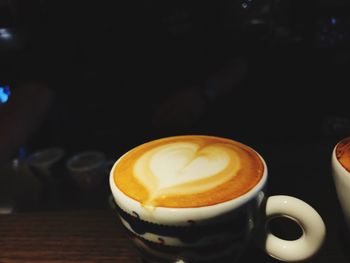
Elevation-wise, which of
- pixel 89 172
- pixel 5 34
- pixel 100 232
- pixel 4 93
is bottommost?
pixel 89 172

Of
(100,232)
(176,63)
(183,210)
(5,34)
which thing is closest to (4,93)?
(5,34)

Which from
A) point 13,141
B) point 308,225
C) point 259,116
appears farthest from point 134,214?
point 259,116

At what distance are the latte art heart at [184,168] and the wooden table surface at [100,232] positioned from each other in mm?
221

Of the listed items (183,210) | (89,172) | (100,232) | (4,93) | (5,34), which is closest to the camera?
(183,210)

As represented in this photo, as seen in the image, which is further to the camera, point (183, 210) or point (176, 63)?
point (176, 63)

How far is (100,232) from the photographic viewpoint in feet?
2.60

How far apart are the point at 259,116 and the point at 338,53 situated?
21.9 inches

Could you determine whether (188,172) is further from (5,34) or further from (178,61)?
(5,34)

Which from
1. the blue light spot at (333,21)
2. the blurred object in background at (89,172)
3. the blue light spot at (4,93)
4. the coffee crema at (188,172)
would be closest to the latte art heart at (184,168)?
the coffee crema at (188,172)

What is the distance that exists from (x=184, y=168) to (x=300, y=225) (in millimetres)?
228

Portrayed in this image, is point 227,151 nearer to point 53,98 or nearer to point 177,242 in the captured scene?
point 177,242

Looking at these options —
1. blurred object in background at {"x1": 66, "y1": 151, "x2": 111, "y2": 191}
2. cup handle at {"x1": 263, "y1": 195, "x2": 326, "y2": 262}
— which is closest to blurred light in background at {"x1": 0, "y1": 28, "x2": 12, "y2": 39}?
blurred object in background at {"x1": 66, "y1": 151, "x2": 111, "y2": 191}

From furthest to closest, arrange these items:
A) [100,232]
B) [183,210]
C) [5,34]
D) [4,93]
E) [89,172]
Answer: [4,93] → [5,34] → [89,172] → [100,232] → [183,210]

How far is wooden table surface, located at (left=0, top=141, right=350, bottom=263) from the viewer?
707 mm
